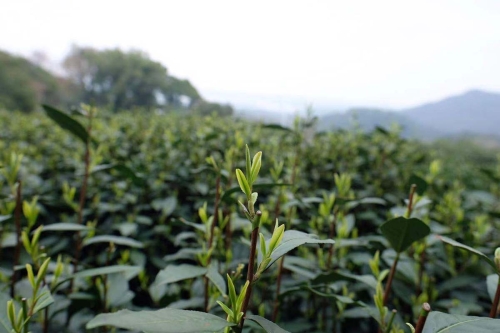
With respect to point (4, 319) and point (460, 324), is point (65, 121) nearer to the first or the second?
point (4, 319)

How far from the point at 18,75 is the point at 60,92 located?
11.0ft

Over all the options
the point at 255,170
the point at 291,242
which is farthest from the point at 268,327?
the point at 255,170

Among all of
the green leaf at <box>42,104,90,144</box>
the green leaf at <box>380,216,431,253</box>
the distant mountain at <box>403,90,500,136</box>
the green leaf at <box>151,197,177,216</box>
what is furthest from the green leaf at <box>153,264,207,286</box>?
the distant mountain at <box>403,90,500,136</box>

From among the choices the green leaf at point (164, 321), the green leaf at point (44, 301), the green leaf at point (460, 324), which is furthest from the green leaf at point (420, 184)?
the green leaf at point (44, 301)

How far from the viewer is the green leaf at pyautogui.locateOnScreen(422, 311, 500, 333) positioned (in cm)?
56

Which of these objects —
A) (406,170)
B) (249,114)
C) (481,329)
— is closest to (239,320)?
(481,329)

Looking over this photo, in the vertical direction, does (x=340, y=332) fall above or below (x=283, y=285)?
below

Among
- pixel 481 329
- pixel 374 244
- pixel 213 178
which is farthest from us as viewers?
pixel 213 178

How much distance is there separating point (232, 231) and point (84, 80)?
2497cm

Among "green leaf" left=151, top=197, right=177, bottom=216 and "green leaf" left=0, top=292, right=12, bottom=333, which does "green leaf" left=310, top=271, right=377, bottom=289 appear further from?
"green leaf" left=151, top=197, right=177, bottom=216

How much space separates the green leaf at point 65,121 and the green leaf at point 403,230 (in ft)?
3.85

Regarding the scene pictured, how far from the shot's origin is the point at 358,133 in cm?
353

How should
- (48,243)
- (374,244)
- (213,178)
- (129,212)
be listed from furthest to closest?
(129,212) < (213,178) < (48,243) < (374,244)

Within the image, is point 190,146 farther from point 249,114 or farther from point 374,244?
point 374,244
